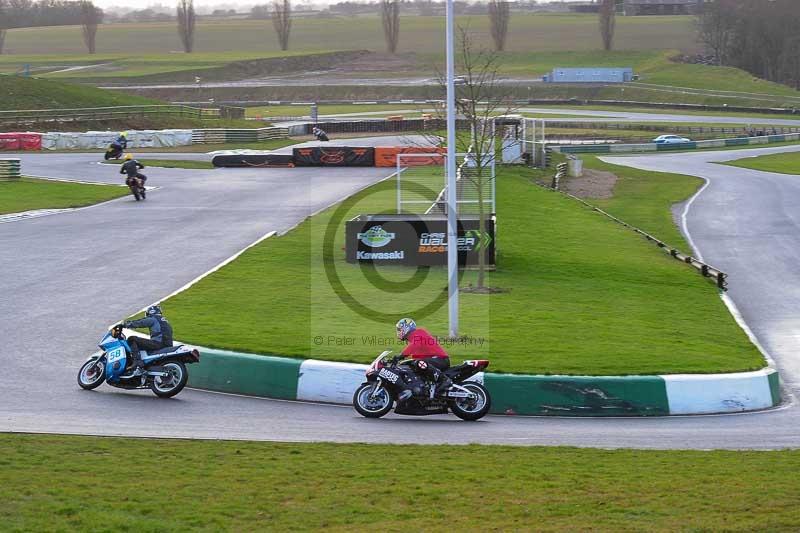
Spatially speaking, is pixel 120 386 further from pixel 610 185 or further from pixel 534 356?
pixel 610 185

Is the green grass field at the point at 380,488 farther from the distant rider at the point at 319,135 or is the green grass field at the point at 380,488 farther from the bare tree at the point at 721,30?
the bare tree at the point at 721,30

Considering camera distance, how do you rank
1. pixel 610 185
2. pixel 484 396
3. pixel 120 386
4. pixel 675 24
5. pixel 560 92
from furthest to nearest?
pixel 675 24
pixel 560 92
pixel 610 185
pixel 120 386
pixel 484 396

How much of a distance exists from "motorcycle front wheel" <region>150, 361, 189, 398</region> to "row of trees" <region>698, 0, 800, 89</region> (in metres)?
129

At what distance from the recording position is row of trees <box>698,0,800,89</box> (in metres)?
132

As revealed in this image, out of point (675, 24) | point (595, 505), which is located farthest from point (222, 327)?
point (675, 24)

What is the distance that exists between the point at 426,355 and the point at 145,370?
4.36 meters

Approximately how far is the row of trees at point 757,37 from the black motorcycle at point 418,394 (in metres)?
128

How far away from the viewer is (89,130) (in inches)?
2864

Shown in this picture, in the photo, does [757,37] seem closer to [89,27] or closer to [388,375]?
[89,27]

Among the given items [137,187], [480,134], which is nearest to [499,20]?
[480,134]

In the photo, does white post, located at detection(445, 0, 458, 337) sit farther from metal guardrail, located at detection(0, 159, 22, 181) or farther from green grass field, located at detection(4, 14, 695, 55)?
green grass field, located at detection(4, 14, 695, 55)

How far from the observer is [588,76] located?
12662cm

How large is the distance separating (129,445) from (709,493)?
633cm

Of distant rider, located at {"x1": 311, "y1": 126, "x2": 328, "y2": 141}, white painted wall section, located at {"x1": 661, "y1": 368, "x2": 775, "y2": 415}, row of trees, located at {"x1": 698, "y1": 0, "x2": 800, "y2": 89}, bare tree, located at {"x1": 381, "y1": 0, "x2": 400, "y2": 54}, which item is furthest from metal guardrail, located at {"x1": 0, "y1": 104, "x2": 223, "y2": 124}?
row of trees, located at {"x1": 698, "y1": 0, "x2": 800, "y2": 89}
